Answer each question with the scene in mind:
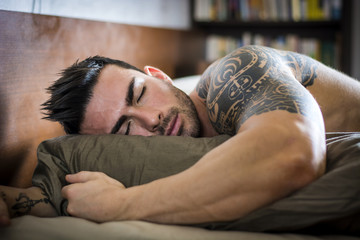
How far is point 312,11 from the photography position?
3025 millimetres

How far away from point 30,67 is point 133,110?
41 centimetres

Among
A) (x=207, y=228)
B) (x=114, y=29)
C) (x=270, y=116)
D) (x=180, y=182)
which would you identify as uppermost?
(x=114, y=29)

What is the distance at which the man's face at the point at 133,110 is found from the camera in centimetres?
116

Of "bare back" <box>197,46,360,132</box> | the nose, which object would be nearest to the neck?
"bare back" <box>197,46,360,132</box>

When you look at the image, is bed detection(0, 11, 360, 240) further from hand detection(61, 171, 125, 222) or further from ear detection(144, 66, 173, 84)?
ear detection(144, 66, 173, 84)

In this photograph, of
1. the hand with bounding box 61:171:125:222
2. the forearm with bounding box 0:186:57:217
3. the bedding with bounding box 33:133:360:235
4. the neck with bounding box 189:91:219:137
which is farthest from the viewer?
the neck with bounding box 189:91:219:137

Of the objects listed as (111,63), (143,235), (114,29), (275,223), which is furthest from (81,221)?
(114,29)

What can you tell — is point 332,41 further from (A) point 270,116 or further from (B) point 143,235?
(B) point 143,235

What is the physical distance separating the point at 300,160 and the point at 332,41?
110 inches

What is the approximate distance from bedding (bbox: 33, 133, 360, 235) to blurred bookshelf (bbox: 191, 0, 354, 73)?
2.21 metres

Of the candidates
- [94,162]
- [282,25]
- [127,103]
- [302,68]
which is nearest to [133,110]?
[127,103]

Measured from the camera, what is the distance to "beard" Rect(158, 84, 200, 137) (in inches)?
47.0

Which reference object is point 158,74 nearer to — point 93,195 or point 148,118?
point 148,118

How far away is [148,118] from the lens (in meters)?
1.15
